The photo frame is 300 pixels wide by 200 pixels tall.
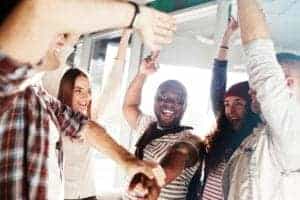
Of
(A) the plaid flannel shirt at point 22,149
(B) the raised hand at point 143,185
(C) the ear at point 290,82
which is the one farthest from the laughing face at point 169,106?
(A) the plaid flannel shirt at point 22,149

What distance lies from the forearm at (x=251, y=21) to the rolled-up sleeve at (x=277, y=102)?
0.11ft

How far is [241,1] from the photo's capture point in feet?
4.59

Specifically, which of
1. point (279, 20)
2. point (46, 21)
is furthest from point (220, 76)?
point (46, 21)

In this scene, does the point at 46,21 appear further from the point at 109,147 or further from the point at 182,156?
the point at 182,156

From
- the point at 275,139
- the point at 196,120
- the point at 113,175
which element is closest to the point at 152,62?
the point at 196,120

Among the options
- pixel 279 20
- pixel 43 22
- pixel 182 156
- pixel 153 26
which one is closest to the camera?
pixel 43 22

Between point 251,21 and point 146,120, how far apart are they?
3.50ft

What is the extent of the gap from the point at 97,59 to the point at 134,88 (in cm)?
122

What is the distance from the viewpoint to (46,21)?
0.70 meters

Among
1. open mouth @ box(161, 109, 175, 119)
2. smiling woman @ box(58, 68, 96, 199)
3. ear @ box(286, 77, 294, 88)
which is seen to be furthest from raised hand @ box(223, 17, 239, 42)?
smiling woman @ box(58, 68, 96, 199)

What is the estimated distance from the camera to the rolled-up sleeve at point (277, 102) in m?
1.29

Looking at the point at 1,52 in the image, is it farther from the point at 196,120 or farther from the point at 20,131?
the point at 196,120

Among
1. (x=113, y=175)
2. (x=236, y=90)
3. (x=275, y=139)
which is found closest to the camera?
(x=275, y=139)

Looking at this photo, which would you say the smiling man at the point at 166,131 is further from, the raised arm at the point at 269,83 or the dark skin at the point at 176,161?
the raised arm at the point at 269,83
